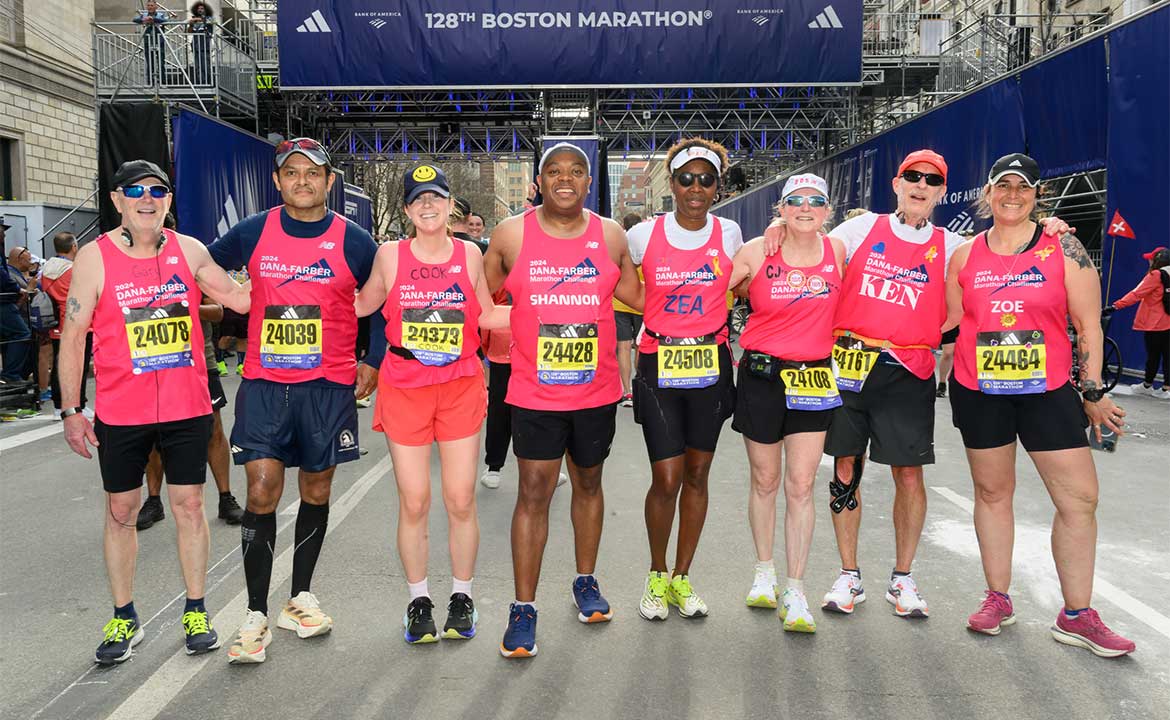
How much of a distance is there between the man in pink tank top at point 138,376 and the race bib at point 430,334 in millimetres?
843

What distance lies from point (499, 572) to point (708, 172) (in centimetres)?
226

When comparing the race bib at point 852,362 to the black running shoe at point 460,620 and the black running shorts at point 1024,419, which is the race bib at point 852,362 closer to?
the black running shorts at point 1024,419

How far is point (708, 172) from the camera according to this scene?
405 cm

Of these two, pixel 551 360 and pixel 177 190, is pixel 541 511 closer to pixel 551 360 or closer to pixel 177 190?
pixel 551 360

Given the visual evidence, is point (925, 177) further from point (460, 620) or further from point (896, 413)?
point (460, 620)

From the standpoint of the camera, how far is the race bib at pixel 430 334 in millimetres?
3742

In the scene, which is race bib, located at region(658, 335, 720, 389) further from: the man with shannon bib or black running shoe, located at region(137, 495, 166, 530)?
black running shoe, located at region(137, 495, 166, 530)

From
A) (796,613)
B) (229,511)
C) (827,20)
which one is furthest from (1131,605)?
(827,20)

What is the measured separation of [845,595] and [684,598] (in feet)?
2.39

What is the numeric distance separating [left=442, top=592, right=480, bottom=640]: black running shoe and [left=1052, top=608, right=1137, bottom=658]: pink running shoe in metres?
2.41

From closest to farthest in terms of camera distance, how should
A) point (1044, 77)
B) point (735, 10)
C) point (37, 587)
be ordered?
point (37, 587) < point (1044, 77) < point (735, 10)

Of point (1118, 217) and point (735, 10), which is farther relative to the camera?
point (735, 10)

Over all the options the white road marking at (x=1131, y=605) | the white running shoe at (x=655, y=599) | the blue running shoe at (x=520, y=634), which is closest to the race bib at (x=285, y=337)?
the blue running shoe at (x=520, y=634)

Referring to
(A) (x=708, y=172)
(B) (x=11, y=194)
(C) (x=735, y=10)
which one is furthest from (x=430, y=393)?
(B) (x=11, y=194)
